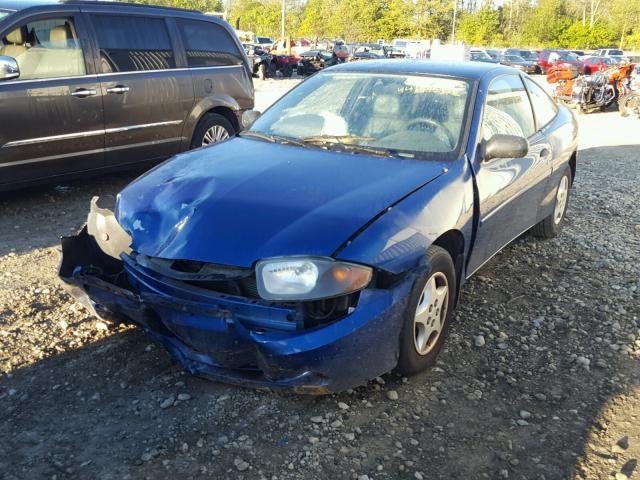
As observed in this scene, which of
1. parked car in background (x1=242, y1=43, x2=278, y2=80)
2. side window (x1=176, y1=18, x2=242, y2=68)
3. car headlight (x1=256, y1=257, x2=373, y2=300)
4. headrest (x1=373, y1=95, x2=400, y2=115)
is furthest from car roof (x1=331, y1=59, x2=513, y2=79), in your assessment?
parked car in background (x1=242, y1=43, x2=278, y2=80)

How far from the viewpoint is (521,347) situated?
3660 mm

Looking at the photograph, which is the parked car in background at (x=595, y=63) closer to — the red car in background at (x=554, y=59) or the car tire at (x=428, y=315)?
the red car in background at (x=554, y=59)

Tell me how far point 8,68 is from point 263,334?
12.7 ft

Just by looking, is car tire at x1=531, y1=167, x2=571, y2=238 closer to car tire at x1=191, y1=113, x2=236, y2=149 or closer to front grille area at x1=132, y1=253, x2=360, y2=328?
front grille area at x1=132, y1=253, x2=360, y2=328

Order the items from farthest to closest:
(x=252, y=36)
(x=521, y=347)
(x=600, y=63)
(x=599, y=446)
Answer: (x=252, y=36) < (x=600, y=63) < (x=521, y=347) < (x=599, y=446)

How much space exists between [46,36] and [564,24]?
229 feet

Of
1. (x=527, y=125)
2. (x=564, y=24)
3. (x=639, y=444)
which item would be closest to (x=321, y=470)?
(x=639, y=444)

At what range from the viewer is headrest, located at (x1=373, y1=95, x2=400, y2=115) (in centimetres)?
398

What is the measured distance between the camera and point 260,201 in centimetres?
306

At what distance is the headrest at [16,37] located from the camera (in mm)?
5418

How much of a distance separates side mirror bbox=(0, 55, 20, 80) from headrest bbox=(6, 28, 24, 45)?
1.10 feet

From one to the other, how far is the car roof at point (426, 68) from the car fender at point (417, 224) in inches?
35.8

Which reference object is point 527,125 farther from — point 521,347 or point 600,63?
point 600,63

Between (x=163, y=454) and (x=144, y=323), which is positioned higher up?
(x=144, y=323)
